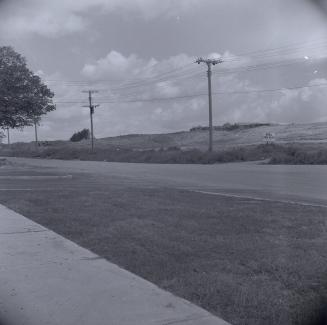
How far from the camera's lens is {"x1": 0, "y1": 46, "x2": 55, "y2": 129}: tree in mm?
34656

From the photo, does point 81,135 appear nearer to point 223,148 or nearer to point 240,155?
point 223,148

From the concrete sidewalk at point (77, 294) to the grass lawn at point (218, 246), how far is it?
0.22m

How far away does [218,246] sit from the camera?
7.55m

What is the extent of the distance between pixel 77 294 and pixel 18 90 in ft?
103

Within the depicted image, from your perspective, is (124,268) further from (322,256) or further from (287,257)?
(322,256)

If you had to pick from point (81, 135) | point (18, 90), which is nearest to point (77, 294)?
point (18, 90)

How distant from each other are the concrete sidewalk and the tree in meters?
28.4

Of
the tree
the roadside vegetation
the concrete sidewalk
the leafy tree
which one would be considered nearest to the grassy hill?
the roadside vegetation

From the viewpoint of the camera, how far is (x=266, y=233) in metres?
8.55

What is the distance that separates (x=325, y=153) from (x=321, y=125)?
4642 centimetres

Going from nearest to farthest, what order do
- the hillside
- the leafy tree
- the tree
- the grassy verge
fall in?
1. the tree
2. the grassy verge
3. the hillside
4. the leafy tree

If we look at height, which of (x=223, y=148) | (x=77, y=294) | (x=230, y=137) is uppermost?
(x=230, y=137)

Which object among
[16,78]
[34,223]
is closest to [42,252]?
[34,223]

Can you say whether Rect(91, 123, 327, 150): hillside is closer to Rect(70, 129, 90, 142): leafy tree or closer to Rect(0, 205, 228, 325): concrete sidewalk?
Rect(70, 129, 90, 142): leafy tree
